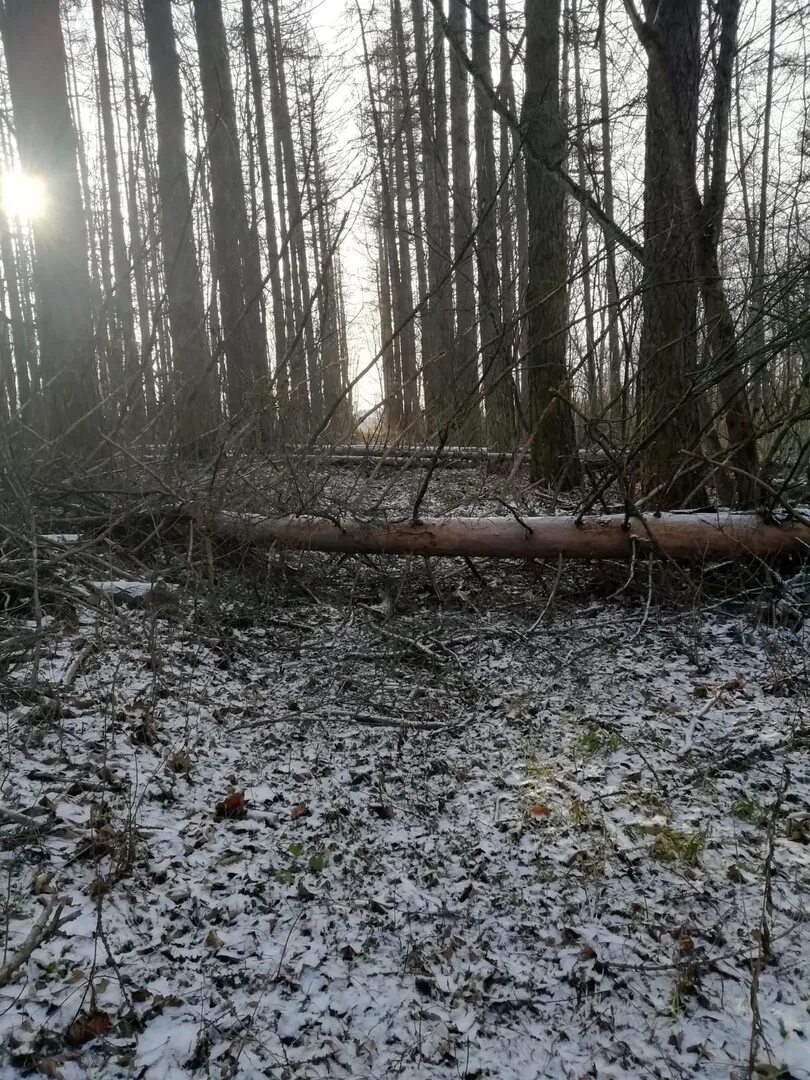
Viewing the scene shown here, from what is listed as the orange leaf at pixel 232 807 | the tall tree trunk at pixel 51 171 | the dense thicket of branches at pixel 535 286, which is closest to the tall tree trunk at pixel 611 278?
the dense thicket of branches at pixel 535 286

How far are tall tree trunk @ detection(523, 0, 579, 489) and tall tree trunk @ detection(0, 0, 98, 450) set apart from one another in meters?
3.51

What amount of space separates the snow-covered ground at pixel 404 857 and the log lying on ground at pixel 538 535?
0.60 metres

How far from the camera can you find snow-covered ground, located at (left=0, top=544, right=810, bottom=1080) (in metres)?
1.47

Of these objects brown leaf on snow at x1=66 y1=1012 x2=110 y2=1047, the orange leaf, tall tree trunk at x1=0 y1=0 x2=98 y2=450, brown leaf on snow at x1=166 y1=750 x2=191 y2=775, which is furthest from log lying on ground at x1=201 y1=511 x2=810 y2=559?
brown leaf on snow at x1=66 y1=1012 x2=110 y2=1047

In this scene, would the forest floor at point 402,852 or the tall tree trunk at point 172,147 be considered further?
the tall tree trunk at point 172,147

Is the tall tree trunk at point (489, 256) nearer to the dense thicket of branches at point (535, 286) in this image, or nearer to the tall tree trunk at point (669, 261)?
the dense thicket of branches at point (535, 286)

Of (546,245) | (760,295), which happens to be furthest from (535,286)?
(760,295)

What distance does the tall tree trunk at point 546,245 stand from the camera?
18.1 feet

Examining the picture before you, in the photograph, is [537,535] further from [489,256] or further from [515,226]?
[515,226]

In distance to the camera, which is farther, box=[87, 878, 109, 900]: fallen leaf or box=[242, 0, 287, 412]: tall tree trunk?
box=[242, 0, 287, 412]: tall tree trunk

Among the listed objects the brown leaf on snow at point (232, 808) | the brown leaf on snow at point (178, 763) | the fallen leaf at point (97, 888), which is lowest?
the brown leaf on snow at point (232, 808)

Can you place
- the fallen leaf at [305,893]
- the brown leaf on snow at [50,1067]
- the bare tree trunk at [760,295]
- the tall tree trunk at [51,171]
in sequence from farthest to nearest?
the tall tree trunk at [51,171] → the bare tree trunk at [760,295] → the fallen leaf at [305,893] → the brown leaf on snow at [50,1067]

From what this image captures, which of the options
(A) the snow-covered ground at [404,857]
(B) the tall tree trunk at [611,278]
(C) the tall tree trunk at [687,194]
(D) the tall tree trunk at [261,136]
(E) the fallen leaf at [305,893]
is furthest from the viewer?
(D) the tall tree trunk at [261,136]

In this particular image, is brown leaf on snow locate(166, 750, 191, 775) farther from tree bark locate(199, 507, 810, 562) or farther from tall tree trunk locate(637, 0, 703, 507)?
tall tree trunk locate(637, 0, 703, 507)
